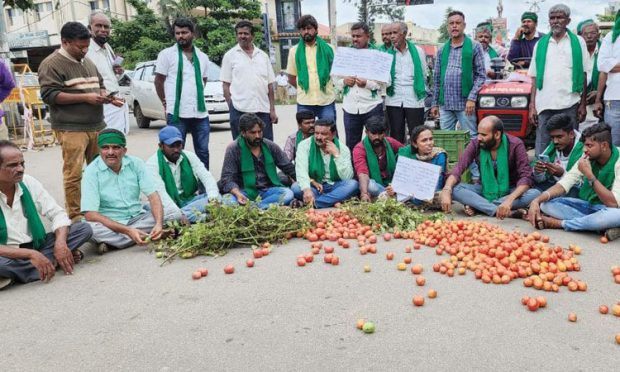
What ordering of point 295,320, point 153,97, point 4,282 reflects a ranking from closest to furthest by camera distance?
point 295,320, point 4,282, point 153,97

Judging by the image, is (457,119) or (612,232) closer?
(612,232)

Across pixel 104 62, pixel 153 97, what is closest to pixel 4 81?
pixel 104 62

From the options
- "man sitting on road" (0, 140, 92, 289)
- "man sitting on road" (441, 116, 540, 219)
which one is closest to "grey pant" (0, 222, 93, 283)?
"man sitting on road" (0, 140, 92, 289)

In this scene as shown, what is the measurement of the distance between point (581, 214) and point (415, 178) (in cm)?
177

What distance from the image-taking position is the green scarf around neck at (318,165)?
22.2 ft

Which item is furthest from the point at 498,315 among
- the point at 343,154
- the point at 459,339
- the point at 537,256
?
the point at 343,154

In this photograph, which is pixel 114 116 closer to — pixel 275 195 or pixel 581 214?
pixel 275 195

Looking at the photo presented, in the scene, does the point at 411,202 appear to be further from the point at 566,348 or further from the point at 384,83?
the point at 566,348

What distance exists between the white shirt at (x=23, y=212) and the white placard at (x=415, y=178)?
3.61 metres

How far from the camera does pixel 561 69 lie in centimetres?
669

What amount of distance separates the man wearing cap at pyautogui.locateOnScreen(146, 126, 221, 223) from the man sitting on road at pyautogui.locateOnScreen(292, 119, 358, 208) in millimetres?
1153

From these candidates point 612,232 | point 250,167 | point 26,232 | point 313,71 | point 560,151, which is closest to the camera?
point 26,232

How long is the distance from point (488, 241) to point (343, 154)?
8.25ft

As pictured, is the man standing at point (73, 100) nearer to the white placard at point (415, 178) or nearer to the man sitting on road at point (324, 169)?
the man sitting on road at point (324, 169)
